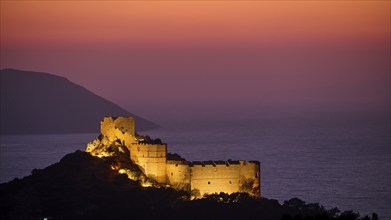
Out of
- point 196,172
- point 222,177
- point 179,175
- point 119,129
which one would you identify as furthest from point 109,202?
point 222,177

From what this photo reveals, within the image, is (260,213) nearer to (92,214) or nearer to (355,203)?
(92,214)

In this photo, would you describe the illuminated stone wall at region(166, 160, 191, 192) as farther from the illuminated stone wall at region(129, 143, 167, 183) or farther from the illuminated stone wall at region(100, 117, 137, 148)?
the illuminated stone wall at region(100, 117, 137, 148)

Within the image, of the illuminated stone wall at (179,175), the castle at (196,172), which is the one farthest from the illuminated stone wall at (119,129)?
the illuminated stone wall at (179,175)

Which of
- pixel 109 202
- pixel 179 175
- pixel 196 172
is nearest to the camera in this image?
pixel 109 202

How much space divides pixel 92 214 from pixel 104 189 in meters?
4.48

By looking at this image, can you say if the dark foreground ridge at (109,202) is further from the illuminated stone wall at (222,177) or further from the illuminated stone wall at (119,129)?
the illuminated stone wall at (119,129)

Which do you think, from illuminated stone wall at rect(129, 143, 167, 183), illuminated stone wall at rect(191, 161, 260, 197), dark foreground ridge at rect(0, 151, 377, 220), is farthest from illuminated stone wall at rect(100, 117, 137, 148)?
illuminated stone wall at rect(191, 161, 260, 197)

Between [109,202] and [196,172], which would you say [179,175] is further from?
[109,202]

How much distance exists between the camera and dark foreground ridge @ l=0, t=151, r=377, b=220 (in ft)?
390

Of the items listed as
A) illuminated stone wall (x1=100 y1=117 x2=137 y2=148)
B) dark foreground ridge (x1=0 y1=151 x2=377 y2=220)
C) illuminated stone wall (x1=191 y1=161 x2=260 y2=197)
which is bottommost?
dark foreground ridge (x1=0 y1=151 x2=377 y2=220)

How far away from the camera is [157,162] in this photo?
12388cm

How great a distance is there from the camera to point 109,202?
120250mm

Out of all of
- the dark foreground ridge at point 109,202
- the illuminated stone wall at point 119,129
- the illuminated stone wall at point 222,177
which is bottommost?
the dark foreground ridge at point 109,202

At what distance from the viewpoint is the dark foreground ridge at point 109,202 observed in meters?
119
